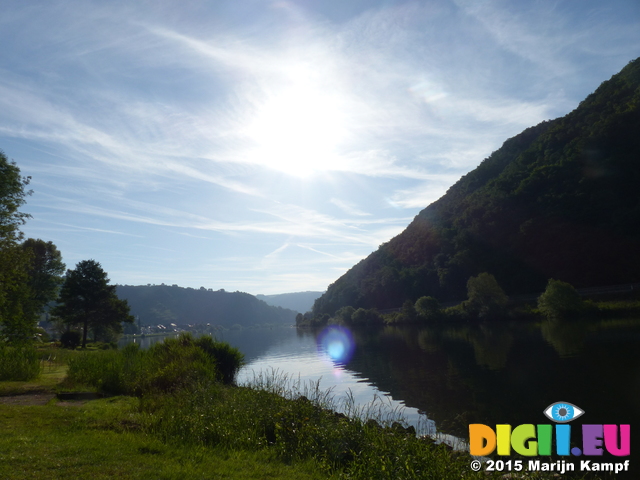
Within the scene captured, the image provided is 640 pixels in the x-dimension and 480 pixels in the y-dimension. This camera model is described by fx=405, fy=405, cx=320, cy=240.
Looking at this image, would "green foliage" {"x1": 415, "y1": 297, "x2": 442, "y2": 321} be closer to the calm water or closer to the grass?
the calm water

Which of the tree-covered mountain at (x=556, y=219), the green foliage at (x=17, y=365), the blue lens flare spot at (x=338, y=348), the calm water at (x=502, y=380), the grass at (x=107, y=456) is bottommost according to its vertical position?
the blue lens flare spot at (x=338, y=348)

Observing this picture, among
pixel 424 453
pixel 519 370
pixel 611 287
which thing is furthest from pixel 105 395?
pixel 611 287

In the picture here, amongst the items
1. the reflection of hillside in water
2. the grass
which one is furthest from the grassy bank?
the reflection of hillside in water

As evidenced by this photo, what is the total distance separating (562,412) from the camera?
54.2 feet

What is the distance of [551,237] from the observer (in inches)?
3553

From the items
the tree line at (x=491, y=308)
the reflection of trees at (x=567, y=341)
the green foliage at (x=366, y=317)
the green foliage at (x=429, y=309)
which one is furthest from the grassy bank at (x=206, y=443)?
the green foliage at (x=366, y=317)

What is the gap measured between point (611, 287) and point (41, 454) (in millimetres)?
89435

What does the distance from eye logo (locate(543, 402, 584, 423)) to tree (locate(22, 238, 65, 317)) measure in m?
56.4

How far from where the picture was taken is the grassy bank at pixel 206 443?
276 inches

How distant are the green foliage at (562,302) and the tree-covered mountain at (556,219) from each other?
23.5m

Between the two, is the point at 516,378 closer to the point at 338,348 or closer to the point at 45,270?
the point at 338,348

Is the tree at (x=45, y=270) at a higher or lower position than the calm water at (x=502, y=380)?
higher

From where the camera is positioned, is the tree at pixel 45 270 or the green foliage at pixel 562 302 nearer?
the tree at pixel 45 270

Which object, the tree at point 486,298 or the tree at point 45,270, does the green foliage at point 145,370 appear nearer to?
the tree at point 45,270
